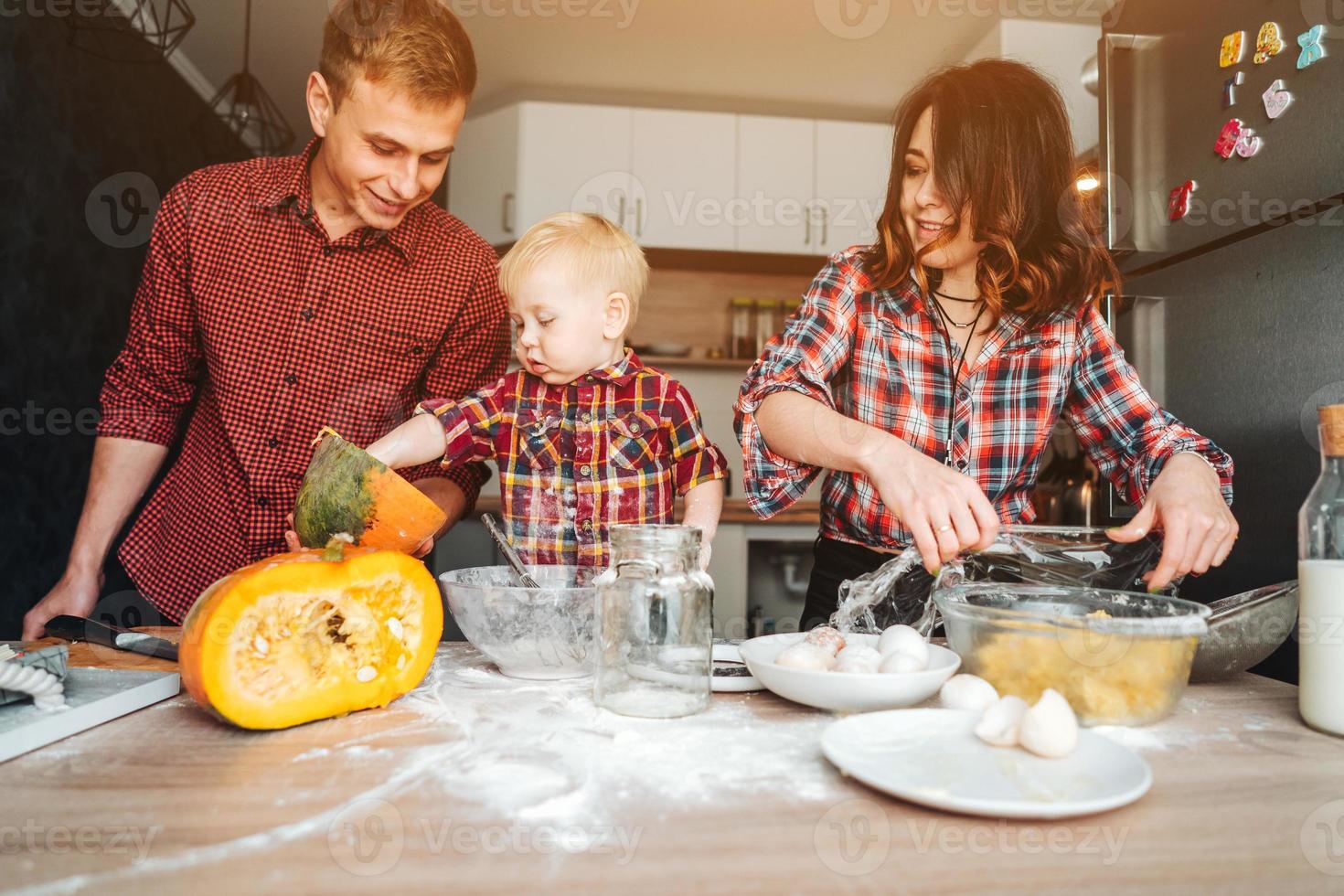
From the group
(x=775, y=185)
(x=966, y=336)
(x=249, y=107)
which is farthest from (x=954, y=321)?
(x=775, y=185)

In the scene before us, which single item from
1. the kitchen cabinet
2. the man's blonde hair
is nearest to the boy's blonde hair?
the man's blonde hair

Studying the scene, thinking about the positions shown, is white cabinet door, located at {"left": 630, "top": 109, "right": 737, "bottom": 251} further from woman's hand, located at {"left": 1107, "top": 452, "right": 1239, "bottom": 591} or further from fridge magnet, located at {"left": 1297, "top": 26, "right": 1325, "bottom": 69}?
woman's hand, located at {"left": 1107, "top": 452, "right": 1239, "bottom": 591}

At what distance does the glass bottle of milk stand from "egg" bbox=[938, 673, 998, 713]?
0.85 ft

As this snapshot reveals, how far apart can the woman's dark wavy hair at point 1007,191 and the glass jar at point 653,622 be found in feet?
2.22

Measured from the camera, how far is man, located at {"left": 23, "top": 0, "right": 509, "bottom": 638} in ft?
4.68

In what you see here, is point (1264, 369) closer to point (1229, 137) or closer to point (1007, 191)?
point (1229, 137)

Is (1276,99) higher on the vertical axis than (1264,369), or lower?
higher

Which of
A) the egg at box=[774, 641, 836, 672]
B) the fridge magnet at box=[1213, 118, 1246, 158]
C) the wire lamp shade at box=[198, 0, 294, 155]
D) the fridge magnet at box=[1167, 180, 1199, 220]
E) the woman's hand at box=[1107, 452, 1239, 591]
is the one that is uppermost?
the wire lamp shade at box=[198, 0, 294, 155]

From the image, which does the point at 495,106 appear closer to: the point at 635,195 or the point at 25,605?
the point at 635,195

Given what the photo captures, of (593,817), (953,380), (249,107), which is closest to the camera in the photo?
(593,817)

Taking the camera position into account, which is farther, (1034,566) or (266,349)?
(266,349)

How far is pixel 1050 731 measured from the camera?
23.0 inches

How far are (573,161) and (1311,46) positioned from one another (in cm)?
290

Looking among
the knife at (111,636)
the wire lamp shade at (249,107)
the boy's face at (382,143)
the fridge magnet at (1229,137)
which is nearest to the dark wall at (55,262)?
the wire lamp shade at (249,107)
